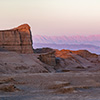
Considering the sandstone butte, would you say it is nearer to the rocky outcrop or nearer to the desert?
the desert

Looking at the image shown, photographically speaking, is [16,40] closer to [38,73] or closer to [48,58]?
[48,58]

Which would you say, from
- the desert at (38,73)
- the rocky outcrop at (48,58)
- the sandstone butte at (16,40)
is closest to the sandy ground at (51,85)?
the desert at (38,73)

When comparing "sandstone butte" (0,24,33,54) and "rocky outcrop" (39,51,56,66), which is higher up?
"sandstone butte" (0,24,33,54)

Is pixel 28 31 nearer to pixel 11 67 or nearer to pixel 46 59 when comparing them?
pixel 46 59

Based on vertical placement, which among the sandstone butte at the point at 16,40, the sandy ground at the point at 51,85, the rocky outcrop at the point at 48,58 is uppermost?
the sandstone butte at the point at 16,40

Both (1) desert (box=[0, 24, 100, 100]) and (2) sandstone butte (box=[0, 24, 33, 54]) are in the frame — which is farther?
(2) sandstone butte (box=[0, 24, 33, 54])

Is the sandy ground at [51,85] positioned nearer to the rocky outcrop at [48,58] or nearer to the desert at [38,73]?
the desert at [38,73]

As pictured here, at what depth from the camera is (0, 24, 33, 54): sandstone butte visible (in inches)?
2031

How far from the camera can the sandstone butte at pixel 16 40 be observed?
51.6 metres

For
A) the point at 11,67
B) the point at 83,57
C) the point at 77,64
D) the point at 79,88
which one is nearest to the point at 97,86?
the point at 79,88

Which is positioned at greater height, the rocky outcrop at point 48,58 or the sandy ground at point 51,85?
the sandy ground at point 51,85

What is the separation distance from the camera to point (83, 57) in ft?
243

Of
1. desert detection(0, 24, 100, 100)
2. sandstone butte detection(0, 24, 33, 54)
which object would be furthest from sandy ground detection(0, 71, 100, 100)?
sandstone butte detection(0, 24, 33, 54)

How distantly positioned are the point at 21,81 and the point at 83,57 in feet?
173
